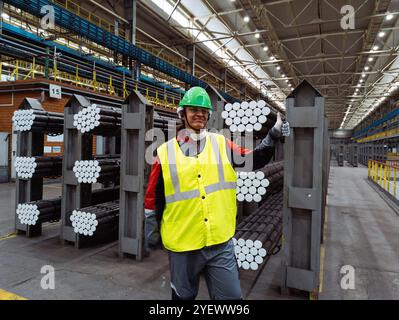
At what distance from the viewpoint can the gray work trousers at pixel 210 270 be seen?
205cm

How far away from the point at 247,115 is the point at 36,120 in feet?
12.4

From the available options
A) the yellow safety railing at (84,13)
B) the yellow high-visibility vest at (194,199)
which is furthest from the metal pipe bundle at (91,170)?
the yellow safety railing at (84,13)

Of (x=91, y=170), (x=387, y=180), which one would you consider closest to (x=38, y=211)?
(x=91, y=170)

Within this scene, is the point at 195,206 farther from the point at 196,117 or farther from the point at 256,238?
the point at 256,238

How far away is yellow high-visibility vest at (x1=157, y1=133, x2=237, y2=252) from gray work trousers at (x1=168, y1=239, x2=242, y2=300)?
81mm

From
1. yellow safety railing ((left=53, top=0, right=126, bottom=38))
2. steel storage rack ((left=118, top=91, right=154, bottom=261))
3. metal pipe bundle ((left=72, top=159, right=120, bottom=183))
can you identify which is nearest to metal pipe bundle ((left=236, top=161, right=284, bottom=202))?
steel storage rack ((left=118, top=91, right=154, bottom=261))

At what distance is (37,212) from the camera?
15.7ft

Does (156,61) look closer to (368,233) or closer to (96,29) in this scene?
(96,29)

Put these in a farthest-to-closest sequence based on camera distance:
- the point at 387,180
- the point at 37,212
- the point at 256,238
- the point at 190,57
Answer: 1. the point at 190,57
2. the point at 387,180
3. the point at 37,212
4. the point at 256,238

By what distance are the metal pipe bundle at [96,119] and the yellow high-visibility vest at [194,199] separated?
255cm

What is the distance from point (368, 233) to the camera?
5828 millimetres

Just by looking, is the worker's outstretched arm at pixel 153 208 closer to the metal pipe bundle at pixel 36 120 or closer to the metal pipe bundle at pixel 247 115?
the metal pipe bundle at pixel 247 115

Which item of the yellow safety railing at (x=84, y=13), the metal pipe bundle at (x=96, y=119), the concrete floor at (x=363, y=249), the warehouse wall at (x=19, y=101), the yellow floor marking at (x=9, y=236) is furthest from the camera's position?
the yellow safety railing at (x=84, y=13)
